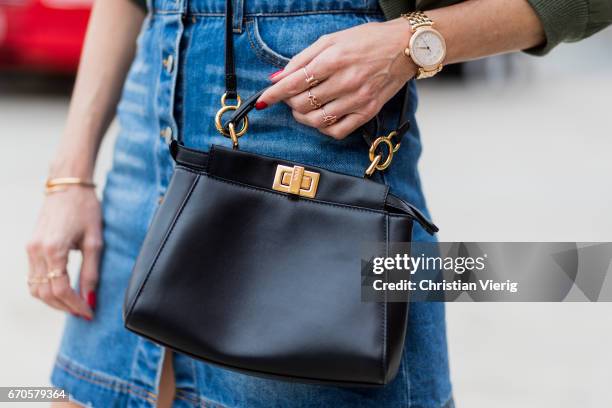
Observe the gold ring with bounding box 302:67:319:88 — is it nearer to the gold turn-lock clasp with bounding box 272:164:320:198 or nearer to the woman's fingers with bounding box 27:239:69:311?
the gold turn-lock clasp with bounding box 272:164:320:198

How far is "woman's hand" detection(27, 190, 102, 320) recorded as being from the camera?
1409mm

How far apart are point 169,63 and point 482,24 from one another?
479 millimetres

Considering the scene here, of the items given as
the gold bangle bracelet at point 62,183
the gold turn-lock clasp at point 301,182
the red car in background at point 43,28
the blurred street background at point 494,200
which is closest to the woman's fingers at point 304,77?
the gold turn-lock clasp at point 301,182

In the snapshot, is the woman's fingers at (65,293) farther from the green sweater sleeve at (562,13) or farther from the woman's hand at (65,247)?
the green sweater sleeve at (562,13)

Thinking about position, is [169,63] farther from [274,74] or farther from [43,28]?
[43,28]

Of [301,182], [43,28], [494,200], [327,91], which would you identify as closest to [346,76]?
[327,91]

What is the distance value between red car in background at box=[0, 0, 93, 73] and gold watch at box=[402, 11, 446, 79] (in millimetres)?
6131

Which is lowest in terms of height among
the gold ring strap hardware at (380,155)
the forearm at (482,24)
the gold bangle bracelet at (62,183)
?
the gold bangle bracelet at (62,183)

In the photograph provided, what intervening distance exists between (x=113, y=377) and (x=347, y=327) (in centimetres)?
52

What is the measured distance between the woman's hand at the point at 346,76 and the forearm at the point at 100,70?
0.51m

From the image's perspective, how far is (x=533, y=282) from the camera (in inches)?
58.6

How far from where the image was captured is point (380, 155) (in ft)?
3.72

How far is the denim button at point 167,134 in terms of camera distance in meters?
1.28

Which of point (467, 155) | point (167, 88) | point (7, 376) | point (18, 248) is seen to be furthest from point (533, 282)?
point (467, 155)
